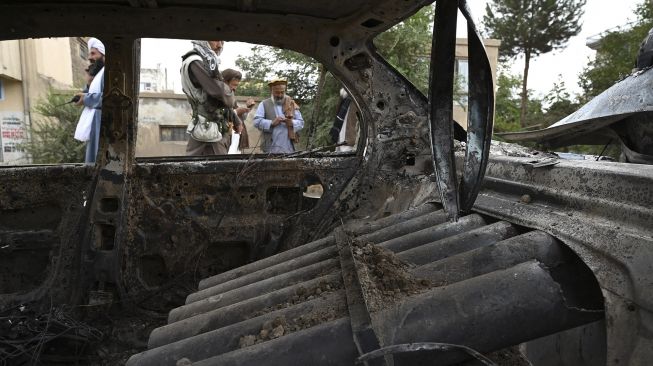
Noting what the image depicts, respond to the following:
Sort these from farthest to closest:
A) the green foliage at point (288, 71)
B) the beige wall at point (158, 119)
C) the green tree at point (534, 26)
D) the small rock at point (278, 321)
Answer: the green tree at point (534, 26) → the beige wall at point (158, 119) → the green foliage at point (288, 71) → the small rock at point (278, 321)

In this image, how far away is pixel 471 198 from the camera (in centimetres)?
178

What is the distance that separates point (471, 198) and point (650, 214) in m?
0.66

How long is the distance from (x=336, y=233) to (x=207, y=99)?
2.07 metres

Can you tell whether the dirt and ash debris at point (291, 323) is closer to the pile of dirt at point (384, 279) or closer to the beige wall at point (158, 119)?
the pile of dirt at point (384, 279)

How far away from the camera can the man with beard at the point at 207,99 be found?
3.54 metres

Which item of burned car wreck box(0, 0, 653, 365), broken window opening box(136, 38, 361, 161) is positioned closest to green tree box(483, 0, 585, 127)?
broken window opening box(136, 38, 361, 161)

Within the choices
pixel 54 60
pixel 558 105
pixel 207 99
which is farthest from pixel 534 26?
pixel 207 99

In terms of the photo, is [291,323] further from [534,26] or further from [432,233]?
[534,26]

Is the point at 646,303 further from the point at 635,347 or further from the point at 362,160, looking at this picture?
the point at 362,160

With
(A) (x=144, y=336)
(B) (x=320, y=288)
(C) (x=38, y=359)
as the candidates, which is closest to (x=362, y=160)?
(B) (x=320, y=288)

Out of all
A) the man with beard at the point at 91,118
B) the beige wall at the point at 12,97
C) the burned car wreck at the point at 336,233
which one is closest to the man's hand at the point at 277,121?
the man with beard at the point at 91,118

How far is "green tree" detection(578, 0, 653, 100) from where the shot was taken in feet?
42.5

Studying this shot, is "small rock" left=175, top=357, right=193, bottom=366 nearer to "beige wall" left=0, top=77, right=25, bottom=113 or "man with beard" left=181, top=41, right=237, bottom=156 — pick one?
"man with beard" left=181, top=41, right=237, bottom=156

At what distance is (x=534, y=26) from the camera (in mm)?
22812
